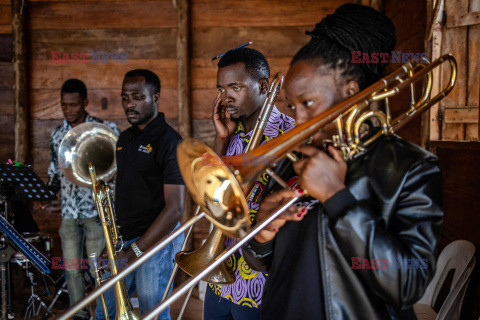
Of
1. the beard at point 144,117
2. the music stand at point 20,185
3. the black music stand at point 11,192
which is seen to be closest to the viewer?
the beard at point 144,117

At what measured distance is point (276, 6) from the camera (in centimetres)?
442

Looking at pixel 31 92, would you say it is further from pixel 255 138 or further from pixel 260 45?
pixel 255 138

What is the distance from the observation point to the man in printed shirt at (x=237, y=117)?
71.2 inches

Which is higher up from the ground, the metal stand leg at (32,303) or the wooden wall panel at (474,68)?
the wooden wall panel at (474,68)

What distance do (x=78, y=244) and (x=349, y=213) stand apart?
129 inches

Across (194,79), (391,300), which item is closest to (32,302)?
(194,79)

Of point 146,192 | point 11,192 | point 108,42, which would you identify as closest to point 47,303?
point 11,192

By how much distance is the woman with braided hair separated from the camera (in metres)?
0.95

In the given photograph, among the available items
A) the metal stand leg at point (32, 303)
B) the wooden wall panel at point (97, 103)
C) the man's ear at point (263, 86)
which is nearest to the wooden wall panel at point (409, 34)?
the man's ear at point (263, 86)

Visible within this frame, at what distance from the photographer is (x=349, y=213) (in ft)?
3.14

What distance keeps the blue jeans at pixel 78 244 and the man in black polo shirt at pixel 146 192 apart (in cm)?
104

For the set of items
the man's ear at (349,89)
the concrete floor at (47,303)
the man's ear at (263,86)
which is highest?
the man's ear at (263,86)

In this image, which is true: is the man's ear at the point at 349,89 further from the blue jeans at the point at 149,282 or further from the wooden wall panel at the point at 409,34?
the wooden wall panel at the point at 409,34

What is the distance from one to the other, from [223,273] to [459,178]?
1604 mm
